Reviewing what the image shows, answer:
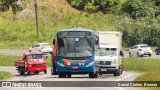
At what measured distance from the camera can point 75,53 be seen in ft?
120

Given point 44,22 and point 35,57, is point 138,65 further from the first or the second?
point 44,22

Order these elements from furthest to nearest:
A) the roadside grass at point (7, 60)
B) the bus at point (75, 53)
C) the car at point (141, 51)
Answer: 1. the car at point (141, 51)
2. the roadside grass at point (7, 60)
3. the bus at point (75, 53)

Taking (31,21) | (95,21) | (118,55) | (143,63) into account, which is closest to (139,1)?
(95,21)

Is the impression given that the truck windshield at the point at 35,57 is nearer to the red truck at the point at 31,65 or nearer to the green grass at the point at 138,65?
the red truck at the point at 31,65

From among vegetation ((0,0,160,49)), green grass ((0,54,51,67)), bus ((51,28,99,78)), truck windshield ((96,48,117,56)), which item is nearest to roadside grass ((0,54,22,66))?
green grass ((0,54,51,67))

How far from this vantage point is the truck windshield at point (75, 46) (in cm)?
3659

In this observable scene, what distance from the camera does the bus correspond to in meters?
36.4

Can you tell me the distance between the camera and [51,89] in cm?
2702

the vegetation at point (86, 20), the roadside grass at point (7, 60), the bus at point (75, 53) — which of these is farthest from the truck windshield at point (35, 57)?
the vegetation at point (86, 20)

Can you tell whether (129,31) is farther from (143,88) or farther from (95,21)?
(143,88)

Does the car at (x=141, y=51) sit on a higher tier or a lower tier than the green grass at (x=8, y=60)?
higher

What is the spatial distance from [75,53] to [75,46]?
480 millimetres

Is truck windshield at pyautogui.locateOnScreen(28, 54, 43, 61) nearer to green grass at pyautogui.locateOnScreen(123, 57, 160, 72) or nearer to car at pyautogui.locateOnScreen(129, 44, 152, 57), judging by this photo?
green grass at pyautogui.locateOnScreen(123, 57, 160, 72)

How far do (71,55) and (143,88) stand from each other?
9332 mm
